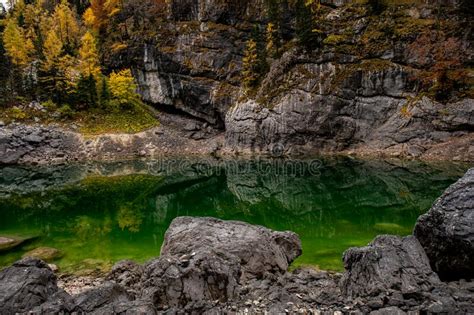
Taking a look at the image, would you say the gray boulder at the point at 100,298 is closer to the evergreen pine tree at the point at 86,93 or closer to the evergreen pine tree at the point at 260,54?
the evergreen pine tree at the point at 260,54

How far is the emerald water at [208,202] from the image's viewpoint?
22.6m

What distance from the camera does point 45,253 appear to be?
21578 mm

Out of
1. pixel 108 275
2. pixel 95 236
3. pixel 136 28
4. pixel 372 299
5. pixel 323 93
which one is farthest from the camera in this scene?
pixel 136 28

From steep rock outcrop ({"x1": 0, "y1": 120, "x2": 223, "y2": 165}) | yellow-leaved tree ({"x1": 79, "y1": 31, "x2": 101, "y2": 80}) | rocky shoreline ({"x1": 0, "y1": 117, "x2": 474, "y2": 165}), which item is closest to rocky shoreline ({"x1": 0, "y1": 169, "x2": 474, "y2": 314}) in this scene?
rocky shoreline ({"x1": 0, "y1": 117, "x2": 474, "y2": 165})

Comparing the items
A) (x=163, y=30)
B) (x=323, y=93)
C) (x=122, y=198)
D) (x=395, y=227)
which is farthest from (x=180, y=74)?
(x=395, y=227)

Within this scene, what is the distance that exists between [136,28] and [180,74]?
18.4 meters

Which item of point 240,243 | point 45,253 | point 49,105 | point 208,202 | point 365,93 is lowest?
point 208,202

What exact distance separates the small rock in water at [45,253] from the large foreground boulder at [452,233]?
19.6m

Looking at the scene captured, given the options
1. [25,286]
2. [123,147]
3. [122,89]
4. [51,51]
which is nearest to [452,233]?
[25,286]

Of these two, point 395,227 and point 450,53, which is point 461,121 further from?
point 395,227

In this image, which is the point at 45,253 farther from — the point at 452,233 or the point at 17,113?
the point at 17,113

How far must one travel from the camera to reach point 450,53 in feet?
181

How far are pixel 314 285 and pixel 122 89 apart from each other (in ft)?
237

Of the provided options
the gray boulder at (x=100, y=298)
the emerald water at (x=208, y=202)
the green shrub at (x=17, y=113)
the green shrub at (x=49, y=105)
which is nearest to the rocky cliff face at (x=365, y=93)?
the emerald water at (x=208, y=202)
